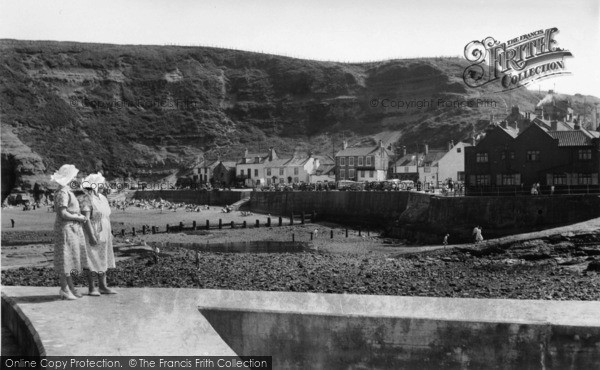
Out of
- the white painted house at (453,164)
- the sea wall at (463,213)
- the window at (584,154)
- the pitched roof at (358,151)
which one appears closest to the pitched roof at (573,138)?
the window at (584,154)

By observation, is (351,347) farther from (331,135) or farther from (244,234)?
(331,135)

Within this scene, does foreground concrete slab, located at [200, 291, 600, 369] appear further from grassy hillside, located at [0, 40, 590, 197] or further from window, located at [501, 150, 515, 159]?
grassy hillside, located at [0, 40, 590, 197]

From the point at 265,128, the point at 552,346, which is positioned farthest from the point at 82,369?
the point at 265,128

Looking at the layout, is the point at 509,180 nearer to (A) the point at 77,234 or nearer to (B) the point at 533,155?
(B) the point at 533,155

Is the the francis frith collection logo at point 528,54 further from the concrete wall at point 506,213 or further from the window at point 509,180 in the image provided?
the window at point 509,180

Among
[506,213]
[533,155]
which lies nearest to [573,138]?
[533,155]

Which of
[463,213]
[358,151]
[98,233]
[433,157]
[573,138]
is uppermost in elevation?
[358,151]
